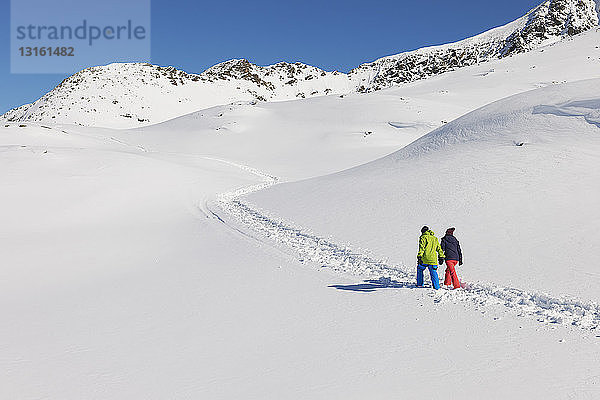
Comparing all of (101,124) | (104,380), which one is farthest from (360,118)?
(101,124)

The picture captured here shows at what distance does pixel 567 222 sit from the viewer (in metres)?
11.1

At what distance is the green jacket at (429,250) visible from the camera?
8.77 m

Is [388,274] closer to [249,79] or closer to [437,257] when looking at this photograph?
[437,257]

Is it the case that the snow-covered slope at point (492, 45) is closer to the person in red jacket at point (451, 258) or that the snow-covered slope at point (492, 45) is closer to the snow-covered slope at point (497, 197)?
the snow-covered slope at point (497, 197)

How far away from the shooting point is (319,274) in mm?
10320

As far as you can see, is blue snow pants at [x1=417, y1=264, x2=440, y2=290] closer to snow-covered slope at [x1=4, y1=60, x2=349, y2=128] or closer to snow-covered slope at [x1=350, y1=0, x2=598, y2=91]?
snow-covered slope at [x1=4, y1=60, x2=349, y2=128]

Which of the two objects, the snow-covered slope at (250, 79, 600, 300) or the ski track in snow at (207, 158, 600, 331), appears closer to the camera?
the ski track in snow at (207, 158, 600, 331)

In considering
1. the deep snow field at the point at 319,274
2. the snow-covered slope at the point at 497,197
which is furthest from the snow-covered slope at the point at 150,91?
the snow-covered slope at the point at 497,197

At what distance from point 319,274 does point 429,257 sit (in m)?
2.89

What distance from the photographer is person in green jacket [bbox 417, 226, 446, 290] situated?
8.70 metres

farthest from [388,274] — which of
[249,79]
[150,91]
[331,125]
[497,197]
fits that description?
[249,79]

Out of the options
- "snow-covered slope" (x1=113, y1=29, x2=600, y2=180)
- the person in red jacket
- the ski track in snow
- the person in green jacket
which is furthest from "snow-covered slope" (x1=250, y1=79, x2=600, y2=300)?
"snow-covered slope" (x1=113, y1=29, x2=600, y2=180)

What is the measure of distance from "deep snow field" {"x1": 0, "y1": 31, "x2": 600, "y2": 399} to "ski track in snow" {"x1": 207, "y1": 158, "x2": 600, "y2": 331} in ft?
0.19

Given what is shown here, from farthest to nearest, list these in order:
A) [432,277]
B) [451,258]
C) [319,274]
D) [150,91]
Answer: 1. [150,91]
2. [319,274]
3. [451,258]
4. [432,277]
